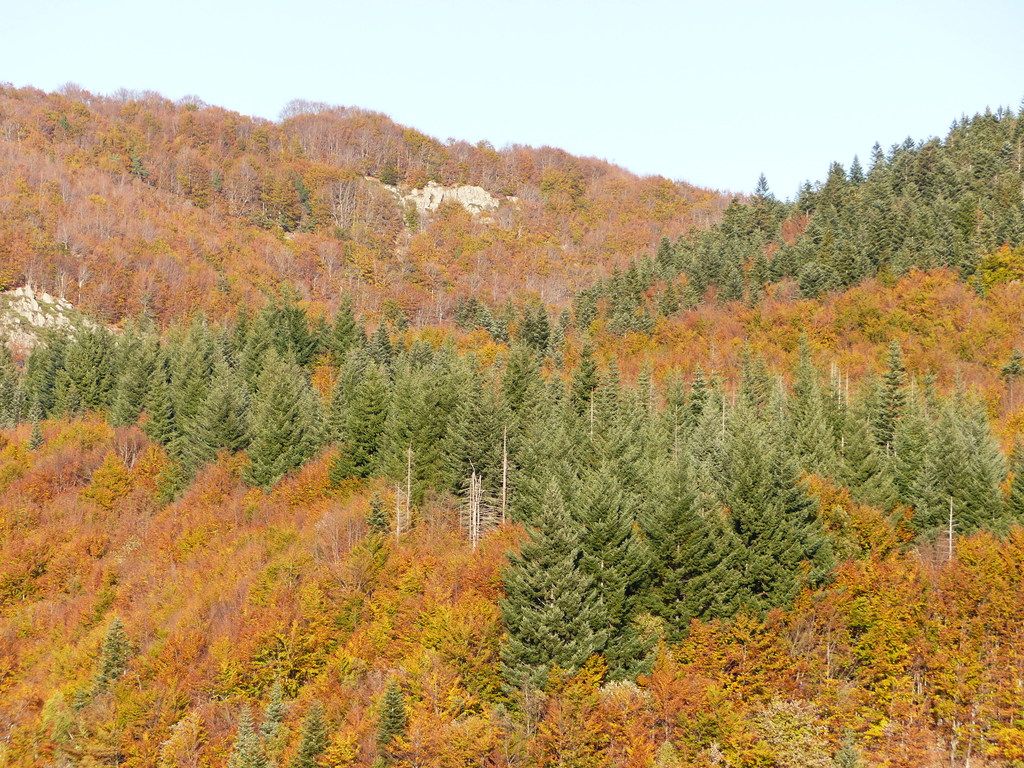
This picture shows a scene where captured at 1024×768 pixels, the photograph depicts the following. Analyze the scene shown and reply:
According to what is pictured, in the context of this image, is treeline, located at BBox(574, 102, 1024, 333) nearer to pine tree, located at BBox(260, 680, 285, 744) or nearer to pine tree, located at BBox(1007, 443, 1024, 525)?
pine tree, located at BBox(1007, 443, 1024, 525)

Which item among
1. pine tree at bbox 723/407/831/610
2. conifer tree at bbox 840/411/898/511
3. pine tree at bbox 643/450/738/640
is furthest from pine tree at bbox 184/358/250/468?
conifer tree at bbox 840/411/898/511

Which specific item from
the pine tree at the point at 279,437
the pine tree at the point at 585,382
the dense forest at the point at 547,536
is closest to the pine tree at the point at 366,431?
the dense forest at the point at 547,536

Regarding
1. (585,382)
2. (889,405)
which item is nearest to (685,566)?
(585,382)

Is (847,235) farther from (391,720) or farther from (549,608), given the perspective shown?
(391,720)

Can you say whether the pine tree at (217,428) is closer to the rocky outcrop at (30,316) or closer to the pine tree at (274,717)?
the pine tree at (274,717)

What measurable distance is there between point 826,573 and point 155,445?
192 feet

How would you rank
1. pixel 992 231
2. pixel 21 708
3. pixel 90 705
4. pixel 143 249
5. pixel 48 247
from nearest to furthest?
1. pixel 90 705
2. pixel 21 708
3. pixel 992 231
4. pixel 48 247
5. pixel 143 249

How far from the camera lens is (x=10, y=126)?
18050 centimetres

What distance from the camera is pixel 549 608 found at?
37531mm

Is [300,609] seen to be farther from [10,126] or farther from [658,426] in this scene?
[10,126]

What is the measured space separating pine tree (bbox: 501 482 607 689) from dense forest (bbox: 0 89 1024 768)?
7.1 inches

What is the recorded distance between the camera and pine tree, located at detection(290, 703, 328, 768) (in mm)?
37625

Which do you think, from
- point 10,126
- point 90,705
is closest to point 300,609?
point 90,705

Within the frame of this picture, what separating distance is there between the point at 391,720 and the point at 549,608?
8.58 m
